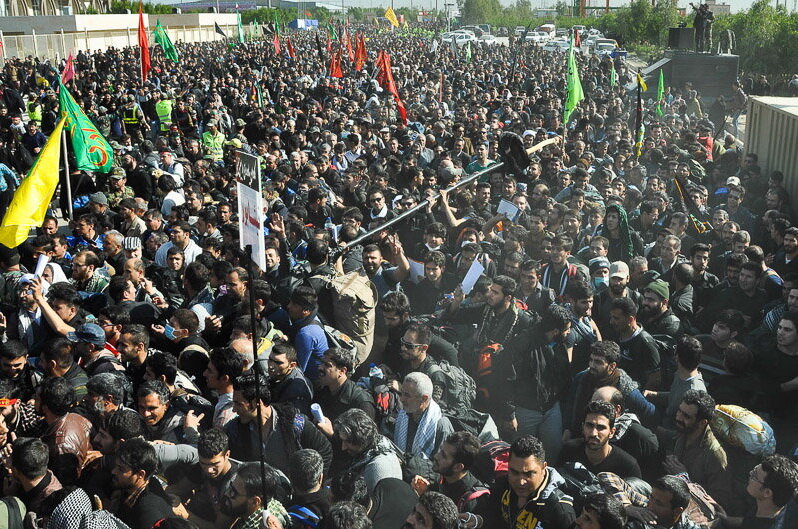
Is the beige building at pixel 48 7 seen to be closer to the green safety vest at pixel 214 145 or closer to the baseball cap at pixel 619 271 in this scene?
the green safety vest at pixel 214 145

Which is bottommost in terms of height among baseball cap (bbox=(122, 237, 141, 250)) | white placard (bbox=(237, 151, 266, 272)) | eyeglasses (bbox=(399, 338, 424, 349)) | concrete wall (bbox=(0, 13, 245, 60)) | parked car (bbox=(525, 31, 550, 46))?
eyeglasses (bbox=(399, 338, 424, 349))

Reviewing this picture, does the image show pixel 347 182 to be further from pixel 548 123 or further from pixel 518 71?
pixel 518 71

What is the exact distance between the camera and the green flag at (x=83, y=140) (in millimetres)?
9041

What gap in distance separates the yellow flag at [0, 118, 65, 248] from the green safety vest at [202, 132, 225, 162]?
21.2 ft

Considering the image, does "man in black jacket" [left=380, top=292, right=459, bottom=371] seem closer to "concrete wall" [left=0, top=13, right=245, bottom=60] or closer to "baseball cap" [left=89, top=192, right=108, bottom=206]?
"baseball cap" [left=89, top=192, right=108, bottom=206]

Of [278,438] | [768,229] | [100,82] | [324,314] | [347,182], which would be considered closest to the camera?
[278,438]

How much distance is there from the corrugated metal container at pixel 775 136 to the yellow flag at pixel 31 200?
8.68 metres

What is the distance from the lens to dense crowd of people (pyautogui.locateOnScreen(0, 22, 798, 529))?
3828 millimetres

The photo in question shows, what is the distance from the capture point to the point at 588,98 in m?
20.2

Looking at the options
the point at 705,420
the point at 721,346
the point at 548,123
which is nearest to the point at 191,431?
the point at 705,420

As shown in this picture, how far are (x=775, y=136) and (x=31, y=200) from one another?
9.73m

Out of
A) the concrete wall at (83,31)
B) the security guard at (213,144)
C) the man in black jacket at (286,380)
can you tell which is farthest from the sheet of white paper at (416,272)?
the concrete wall at (83,31)

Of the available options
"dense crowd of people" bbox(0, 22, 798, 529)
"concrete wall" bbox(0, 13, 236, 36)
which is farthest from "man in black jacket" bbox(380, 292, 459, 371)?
"concrete wall" bbox(0, 13, 236, 36)

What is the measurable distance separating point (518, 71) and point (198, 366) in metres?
25.3
